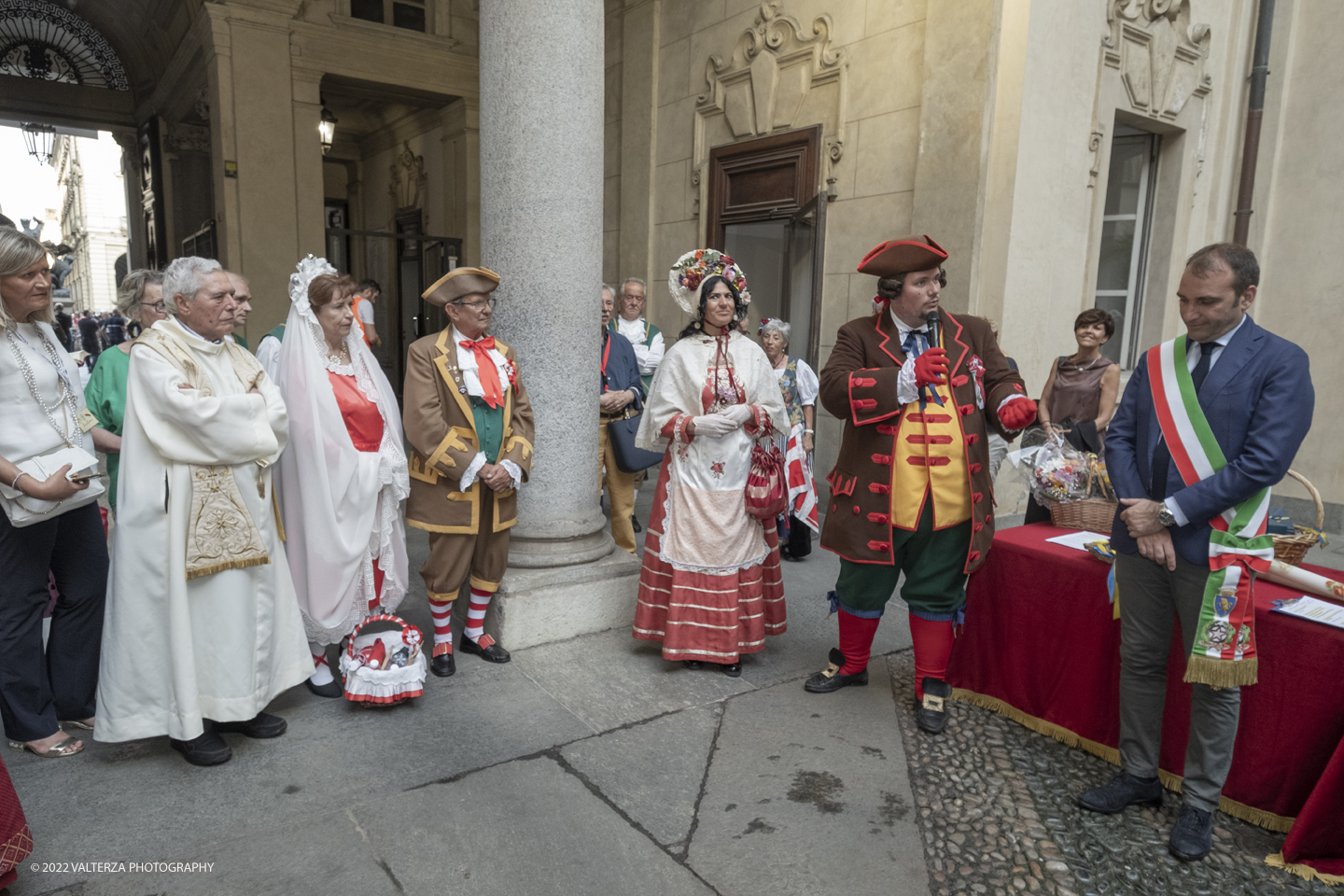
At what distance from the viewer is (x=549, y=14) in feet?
12.8

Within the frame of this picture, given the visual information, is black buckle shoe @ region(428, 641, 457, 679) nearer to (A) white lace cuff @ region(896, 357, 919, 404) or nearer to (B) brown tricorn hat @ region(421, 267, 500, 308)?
(B) brown tricorn hat @ region(421, 267, 500, 308)

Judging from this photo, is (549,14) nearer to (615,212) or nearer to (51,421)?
(51,421)

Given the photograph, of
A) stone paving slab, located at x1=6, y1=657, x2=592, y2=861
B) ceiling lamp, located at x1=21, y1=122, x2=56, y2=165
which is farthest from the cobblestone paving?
ceiling lamp, located at x1=21, y1=122, x2=56, y2=165

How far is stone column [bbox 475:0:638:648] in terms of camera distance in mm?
3922

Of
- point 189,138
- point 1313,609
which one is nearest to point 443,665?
point 1313,609

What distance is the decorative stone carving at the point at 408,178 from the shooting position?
38.1 ft

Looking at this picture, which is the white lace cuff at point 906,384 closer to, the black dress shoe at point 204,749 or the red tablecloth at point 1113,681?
the red tablecloth at point 1113,681

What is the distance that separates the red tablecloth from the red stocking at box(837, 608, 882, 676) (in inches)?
15.7

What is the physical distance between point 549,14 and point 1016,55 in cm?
361

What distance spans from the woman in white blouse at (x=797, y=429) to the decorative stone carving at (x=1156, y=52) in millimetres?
3709

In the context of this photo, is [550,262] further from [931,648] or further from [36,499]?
[931,648]

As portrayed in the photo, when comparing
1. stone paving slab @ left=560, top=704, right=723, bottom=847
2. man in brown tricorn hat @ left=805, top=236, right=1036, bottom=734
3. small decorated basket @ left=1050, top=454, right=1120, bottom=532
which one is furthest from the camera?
small decorated basket @ left=1050, top=454, right=1120, bottom=532

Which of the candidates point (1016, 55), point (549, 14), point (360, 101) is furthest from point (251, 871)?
Result: point (360, 101)

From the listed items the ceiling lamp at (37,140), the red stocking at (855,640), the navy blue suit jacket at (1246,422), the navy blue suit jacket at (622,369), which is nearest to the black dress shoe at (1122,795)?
the navy blue suit jacket at (1246,422)
